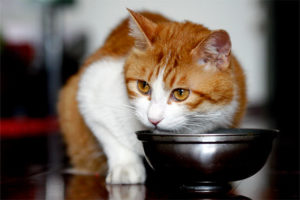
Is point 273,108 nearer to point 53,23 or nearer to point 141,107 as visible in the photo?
point 53,23

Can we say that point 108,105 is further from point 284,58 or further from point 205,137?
point 284,58

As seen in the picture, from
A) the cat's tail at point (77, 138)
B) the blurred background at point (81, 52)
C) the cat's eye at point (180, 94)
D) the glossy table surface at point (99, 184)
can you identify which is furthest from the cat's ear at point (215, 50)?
the blurred background at point (81, 52)

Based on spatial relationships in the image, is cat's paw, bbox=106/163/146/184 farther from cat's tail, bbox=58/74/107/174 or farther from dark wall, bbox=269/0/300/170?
dark wall, bbox=269/0/300/170

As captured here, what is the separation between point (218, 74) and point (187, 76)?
0.37 ft

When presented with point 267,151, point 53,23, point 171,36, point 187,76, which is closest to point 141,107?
point 187,76

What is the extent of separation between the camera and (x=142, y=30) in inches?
59.8

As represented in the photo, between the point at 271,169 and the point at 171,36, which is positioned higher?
the point at 171,36

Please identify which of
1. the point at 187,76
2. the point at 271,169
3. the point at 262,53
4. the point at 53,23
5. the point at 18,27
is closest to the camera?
the point at 187,76

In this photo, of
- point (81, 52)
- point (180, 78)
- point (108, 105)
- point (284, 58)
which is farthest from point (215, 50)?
point (284, 58)

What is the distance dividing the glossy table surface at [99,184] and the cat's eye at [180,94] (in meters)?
0.29

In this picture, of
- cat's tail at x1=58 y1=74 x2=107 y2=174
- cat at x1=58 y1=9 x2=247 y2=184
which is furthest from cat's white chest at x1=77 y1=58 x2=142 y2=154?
cat's tail at x1=58 y1=74 x2=107 y2=174

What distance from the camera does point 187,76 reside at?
145 centimetres

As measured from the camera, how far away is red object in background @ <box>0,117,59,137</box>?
4118mm

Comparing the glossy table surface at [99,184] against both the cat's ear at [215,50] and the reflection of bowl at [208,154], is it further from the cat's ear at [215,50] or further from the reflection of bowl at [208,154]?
the cat's ear at [215,50]
